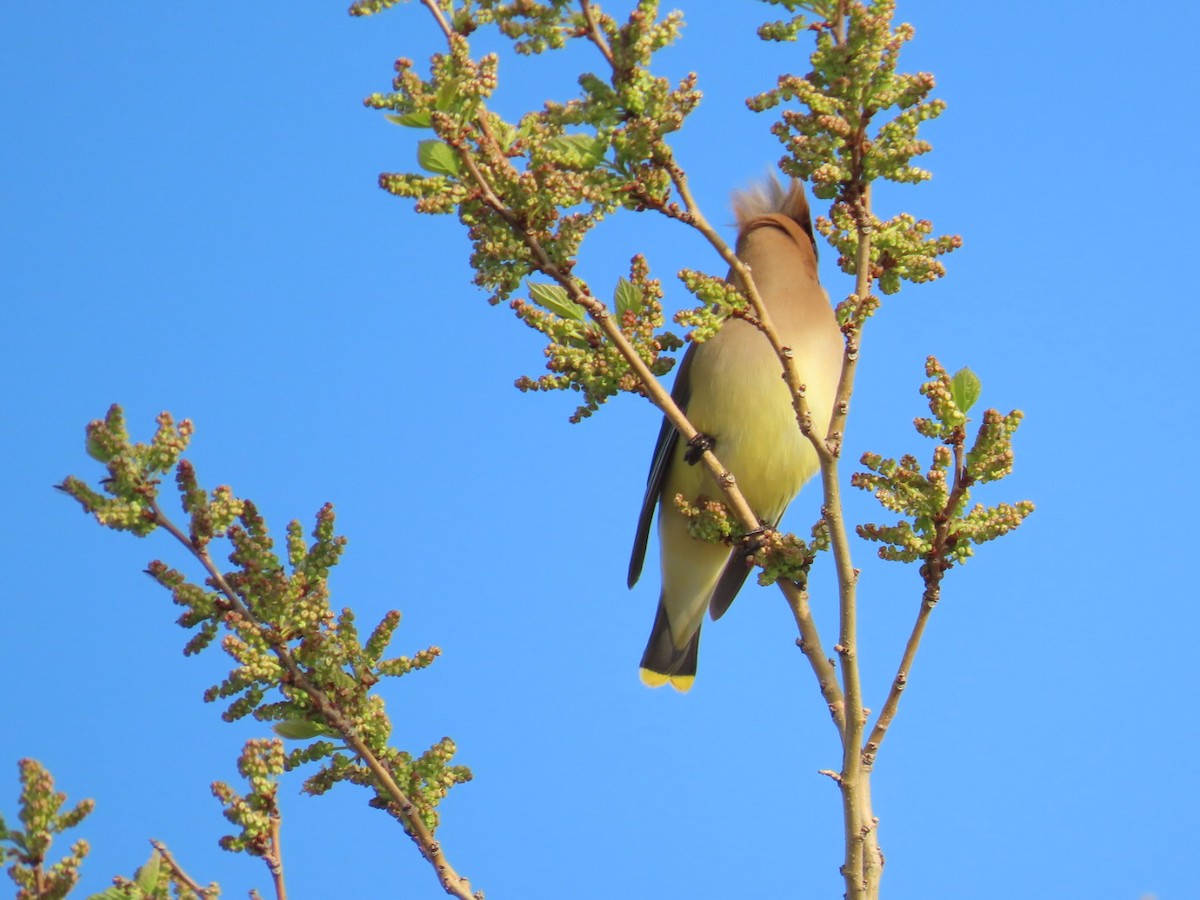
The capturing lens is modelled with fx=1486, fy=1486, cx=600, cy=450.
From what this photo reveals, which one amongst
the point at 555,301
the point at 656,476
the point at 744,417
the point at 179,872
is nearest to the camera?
the point at 179,872

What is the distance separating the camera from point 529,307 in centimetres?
308

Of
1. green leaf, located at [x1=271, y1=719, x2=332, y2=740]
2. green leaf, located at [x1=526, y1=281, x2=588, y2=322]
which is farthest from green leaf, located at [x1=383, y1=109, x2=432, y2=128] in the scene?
green leaf, located at [x1=271, y1=719, x2=332, y2=740]

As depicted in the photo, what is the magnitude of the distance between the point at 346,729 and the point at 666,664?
372cm

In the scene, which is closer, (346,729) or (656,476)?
(346,729)

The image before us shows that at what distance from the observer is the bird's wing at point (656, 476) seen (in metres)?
5.71

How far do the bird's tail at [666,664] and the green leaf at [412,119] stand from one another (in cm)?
400

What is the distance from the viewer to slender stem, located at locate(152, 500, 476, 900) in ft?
8.09

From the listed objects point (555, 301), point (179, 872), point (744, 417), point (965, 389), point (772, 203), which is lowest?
point (179, 872)

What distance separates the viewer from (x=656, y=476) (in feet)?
18.8

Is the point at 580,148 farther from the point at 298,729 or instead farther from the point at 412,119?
the point at 298,729

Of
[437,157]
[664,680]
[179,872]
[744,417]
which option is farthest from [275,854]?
[664,680]

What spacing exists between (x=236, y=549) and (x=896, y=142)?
1.37 meters

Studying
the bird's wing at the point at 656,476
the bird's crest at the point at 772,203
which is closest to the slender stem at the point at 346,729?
the bird's wing at the point at 656,476

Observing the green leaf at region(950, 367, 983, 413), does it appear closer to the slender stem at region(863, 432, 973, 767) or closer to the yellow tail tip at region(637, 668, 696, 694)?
the slender stem at region(863, 432, 973, 767)
